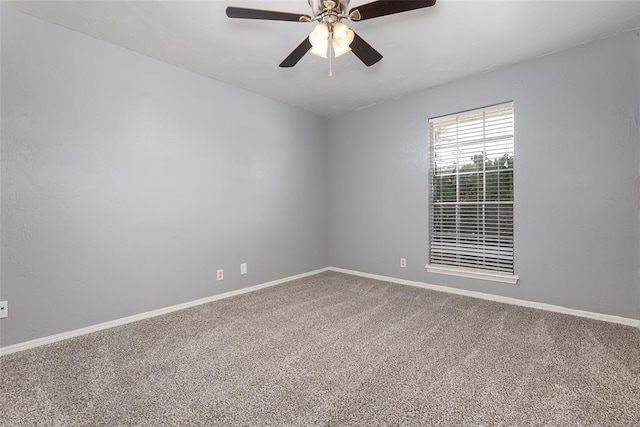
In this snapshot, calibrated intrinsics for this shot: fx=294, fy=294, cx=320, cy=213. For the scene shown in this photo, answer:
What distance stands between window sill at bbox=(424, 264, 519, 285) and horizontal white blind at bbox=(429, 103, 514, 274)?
0.20ft

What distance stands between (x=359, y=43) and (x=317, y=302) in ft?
8.14

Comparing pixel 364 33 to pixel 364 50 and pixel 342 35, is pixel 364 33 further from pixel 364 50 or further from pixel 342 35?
pixel 342 35

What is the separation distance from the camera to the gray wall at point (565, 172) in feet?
8.34

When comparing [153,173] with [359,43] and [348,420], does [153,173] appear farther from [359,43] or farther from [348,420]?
[348,420]

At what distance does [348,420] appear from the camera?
55.9 inches

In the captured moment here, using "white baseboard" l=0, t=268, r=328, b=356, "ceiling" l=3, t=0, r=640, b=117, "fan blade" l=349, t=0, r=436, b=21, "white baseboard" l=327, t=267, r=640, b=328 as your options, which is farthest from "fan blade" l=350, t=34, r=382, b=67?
"white baseboard" l=0, t=268, r=328, b=356

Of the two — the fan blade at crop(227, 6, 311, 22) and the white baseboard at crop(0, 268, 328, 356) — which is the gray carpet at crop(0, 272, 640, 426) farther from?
the fan blade at crop(227, 6, 311, 22)

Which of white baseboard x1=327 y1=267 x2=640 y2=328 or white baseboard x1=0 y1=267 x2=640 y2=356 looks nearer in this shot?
white baseboard x1=0 y1=267 x2=640 y2=356

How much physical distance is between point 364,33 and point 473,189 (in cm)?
210

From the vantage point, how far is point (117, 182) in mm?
2670

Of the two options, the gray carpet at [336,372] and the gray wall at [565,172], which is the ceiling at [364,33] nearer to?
the gray wall at [565,172]

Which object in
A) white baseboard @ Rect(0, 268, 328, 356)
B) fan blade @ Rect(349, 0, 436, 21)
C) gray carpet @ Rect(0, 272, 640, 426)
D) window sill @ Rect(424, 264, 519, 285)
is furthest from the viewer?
window sill @ Rect(424, 264, 519, 285)

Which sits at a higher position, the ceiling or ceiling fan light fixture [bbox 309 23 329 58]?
the ceiling

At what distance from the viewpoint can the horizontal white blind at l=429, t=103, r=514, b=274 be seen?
3.20 m
